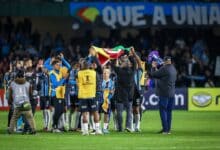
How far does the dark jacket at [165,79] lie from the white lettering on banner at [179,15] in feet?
61.6

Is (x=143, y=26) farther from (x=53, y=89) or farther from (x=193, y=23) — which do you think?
(x=53, y=89)

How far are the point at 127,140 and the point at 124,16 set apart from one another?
74.0 ft

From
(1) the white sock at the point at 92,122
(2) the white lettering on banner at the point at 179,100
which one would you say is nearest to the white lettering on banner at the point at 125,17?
(2) the white lettering on banner at the point at 179,100

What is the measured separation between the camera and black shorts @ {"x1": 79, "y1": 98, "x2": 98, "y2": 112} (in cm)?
2757

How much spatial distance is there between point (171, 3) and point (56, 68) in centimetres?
1984

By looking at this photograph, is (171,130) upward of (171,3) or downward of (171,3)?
downward

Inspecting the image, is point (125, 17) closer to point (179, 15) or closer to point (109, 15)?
point (109, 15)

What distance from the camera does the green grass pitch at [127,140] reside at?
23438 mm

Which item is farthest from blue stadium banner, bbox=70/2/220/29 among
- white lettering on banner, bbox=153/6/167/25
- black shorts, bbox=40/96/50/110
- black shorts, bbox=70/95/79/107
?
black shorts, bbox=40/96/50/110

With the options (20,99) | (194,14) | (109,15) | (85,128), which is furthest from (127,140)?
(194,14)

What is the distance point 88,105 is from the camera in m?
27.6

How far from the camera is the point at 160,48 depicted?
4825cm

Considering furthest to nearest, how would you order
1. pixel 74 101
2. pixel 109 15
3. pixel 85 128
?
pixel 109 15 → pixel 74 101 → pixel 85 128

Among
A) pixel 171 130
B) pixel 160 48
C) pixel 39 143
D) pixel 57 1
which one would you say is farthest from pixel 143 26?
pixel 39 143
